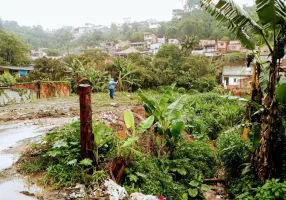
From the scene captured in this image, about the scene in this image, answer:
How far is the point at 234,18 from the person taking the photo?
18.2ft

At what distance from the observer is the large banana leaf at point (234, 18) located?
5.46 meters

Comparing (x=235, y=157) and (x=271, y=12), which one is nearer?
(x=271, y=12)

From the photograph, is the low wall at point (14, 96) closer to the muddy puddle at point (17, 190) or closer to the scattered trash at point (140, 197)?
the muddy puddle at point (17, 190)

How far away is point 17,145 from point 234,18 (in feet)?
17.2

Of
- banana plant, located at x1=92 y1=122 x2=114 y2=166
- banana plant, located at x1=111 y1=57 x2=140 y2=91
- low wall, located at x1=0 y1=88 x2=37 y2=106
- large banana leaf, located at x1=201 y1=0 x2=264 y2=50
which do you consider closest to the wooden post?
banana plant, located at x1=92 y1=122 x2=114 y2=166

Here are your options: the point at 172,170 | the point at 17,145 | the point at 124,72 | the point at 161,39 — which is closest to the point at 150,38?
the point at 161,39

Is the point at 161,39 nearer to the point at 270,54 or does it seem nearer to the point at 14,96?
the point at 14,96

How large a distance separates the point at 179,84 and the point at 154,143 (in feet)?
58.1

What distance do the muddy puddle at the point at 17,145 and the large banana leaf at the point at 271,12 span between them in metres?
4.77

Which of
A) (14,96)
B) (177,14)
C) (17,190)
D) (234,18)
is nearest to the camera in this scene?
(17,190)

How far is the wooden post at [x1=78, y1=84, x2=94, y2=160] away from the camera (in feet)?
14.7

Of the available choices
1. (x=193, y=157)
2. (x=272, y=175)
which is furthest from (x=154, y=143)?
(x=272, y=175)

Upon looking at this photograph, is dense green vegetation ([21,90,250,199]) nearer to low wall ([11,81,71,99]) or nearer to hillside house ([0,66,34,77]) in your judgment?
low wall ([11,81,71,99])

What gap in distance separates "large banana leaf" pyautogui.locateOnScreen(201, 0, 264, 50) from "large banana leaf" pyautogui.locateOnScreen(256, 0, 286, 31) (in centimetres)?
37
